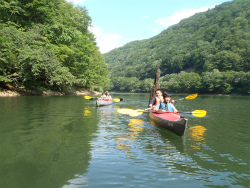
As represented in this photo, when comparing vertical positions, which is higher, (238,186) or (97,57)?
(97,57)

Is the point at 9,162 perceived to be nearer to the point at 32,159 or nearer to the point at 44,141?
the point at 32,159

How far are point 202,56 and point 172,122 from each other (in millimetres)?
105974

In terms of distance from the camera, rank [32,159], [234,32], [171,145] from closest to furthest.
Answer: [32,159]
[171,145]
[234,32]

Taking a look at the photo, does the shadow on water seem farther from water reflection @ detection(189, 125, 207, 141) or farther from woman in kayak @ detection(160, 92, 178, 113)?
water reflection @ detection(189, 125, 207, 141)

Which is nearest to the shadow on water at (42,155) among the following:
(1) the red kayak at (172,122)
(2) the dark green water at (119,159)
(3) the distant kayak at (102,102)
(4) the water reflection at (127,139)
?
(2) the dark green water at (119,159)

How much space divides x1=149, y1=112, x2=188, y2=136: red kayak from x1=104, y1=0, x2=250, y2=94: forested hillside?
64.2 metres

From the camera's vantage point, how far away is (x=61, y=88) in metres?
37.4

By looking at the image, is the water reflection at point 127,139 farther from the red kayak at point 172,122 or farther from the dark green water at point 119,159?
the red kayak at point 172,122

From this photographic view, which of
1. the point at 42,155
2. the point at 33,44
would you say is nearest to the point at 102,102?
the point at 42,155

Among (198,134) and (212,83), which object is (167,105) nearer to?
(198,134)

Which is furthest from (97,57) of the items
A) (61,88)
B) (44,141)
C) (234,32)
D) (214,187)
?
(234,32)

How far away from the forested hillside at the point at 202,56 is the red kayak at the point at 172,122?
6422 centimetres

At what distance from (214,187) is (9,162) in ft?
15.1

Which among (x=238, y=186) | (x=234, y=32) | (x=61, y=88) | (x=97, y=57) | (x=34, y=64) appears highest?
(x=234, y=32)
